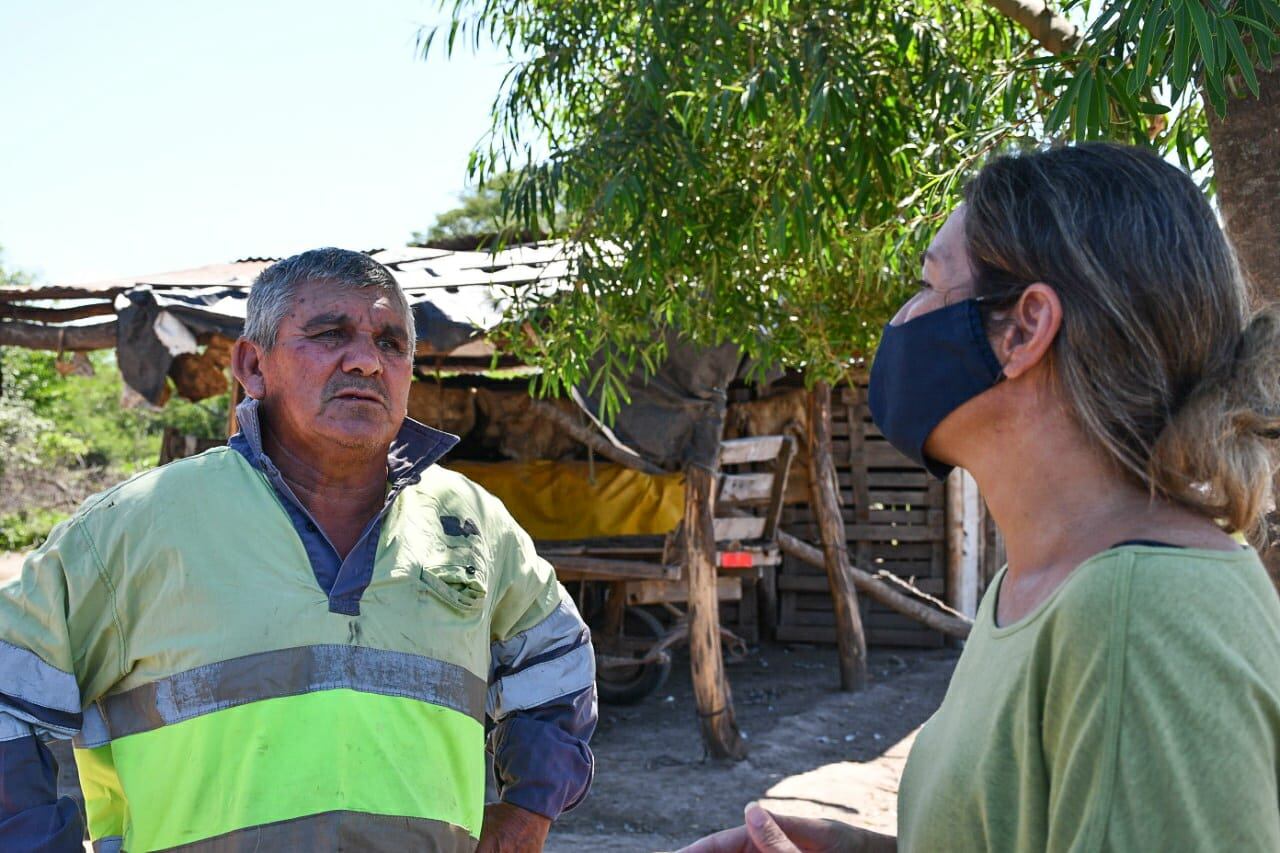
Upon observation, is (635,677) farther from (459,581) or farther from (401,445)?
(459,581)

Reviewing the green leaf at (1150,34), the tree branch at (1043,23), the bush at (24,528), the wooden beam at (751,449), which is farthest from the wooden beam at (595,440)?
the bush at (24,528)

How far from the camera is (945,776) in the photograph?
1.29 meters

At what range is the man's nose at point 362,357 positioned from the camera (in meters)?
2.45

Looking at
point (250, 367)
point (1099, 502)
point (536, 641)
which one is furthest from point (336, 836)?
point (1099, 502)

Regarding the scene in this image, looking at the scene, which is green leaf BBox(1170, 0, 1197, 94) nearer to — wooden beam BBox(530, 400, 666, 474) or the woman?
the woman

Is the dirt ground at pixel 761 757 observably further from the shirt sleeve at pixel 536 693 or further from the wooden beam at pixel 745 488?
the shirt sleeve at pixel 536 693

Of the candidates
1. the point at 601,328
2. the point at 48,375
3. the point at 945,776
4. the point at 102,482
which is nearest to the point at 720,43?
the point at 601,328

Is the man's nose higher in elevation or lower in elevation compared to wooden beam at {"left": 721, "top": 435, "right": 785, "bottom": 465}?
higher

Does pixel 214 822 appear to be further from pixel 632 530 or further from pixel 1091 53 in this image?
pixel 632 530

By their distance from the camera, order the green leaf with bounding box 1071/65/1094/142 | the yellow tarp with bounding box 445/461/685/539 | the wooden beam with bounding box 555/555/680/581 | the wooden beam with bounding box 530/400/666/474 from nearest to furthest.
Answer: the green leaf with bounding box 1071/65/1094/142 < the wooden beam with bounding box 530/400/666/474 < the wooden beam with bounding box 555/555/680/581 < the yellow tarp with bounding box 445/461/685/539

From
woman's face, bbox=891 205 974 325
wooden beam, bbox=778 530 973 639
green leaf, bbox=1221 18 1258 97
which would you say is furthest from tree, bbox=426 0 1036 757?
wooden beam, bbox=778 530 973 639

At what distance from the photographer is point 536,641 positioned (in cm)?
255

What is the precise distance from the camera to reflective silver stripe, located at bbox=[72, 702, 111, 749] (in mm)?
2162

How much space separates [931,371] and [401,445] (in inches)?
57.2
